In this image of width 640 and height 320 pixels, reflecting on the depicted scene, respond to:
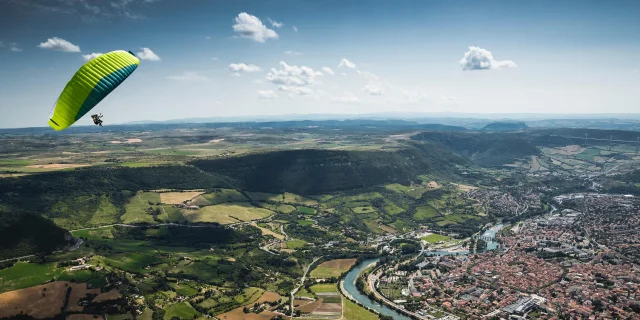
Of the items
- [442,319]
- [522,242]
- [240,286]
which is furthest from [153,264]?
[522,242]

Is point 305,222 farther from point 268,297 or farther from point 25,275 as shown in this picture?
point 25,275

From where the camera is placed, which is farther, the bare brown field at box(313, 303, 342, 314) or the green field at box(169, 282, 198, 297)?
the green field at box(169, 282, 198, 297)

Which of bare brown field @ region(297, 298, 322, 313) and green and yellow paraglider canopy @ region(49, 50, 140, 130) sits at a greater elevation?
green and yellow paraglider canopy @ region(49, 50, 140, 130)

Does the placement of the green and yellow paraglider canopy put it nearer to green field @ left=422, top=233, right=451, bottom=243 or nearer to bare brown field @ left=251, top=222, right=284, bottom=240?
bare brown field @ left=251, top=222, right=284, bottom=240

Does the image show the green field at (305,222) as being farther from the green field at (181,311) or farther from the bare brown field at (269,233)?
Result: the green field at (181,311)

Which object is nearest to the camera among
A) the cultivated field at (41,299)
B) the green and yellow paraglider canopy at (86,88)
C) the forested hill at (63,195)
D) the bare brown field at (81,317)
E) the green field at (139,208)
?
the green and yellow paraglider canopy at (86,88)

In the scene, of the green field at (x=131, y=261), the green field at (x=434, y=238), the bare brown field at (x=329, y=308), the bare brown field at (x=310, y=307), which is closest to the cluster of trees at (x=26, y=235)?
the green field at (x=131, y=261)

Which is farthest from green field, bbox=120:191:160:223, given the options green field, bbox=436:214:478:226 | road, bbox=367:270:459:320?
green field, bbox=436:214:478:226
